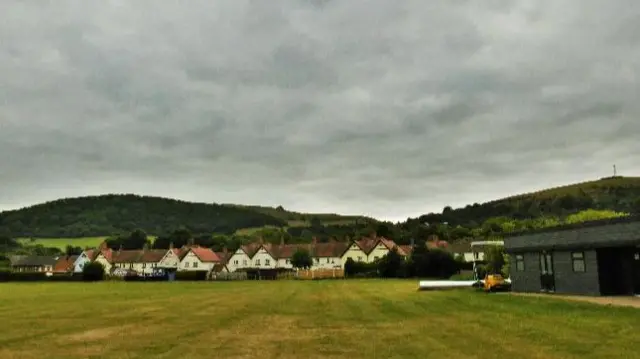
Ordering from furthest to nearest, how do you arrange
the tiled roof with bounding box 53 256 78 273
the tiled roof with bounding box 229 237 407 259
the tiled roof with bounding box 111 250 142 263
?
1. the tiled roof with bounding box 53 256 78 273
2. the tiled roof with bounding box 111 250 142 263
3. the tiled roof with bounding box 229 237 407 259

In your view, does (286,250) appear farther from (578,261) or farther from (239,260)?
A: (578,261)

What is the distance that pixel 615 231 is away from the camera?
116 feet

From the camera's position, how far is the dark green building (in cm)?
3553

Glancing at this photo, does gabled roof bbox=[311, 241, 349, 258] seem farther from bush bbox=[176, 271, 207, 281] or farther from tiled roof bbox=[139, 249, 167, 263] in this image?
bush bbox=[176, 271, 207, 281]

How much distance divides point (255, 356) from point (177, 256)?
5248 inches

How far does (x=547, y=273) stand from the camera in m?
42.7

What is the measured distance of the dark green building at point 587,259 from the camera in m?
35.5

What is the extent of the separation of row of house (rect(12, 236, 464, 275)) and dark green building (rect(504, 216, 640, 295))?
77.7 meters

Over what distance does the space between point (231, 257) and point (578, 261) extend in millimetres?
108631

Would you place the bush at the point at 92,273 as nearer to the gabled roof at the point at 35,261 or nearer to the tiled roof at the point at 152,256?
the tiled roof at the point at 152,256

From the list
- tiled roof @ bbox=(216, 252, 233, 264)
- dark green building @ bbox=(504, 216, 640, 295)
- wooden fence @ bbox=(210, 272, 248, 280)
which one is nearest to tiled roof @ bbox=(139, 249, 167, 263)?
tiled roof @ bbox=(216, 252, 233, 264)

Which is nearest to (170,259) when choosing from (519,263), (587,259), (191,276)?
(191,276)

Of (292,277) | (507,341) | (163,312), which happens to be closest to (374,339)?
(507,341)

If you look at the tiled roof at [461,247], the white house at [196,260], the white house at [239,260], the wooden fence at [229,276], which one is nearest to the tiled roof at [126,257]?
the white house at [196,260]
